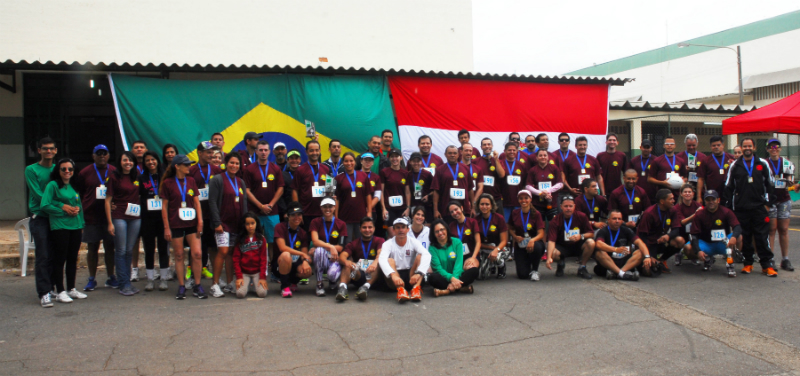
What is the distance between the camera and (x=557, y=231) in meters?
8.04

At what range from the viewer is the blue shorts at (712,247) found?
8058mm

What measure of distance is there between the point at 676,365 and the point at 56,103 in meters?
12.1

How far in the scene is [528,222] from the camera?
8.19 metres

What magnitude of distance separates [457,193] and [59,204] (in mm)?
5063

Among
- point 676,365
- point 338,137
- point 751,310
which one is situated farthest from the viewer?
point 338,137

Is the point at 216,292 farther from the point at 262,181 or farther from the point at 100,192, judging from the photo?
the point at 100,192

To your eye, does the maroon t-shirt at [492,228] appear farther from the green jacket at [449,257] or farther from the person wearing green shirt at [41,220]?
the person wearing green shirt at [41,220]

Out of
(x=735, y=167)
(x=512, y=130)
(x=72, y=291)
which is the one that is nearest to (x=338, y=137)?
(x=512, y=130)

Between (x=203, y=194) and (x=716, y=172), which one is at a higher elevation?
(x=716, y=172)

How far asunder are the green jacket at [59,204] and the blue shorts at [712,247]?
8257 millimetres

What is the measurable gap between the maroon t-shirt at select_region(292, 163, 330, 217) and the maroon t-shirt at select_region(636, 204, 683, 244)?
472cm

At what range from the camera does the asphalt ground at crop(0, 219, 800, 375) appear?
14.5ft

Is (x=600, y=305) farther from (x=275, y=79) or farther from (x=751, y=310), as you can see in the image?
(x=275, y=79)

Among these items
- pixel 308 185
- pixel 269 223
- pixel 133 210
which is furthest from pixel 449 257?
pixel 133 210
